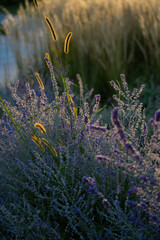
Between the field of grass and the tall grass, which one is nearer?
the field of grass

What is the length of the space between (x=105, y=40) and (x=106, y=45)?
0.08 m

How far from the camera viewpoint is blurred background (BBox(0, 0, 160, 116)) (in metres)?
4.07

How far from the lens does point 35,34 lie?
5.01m

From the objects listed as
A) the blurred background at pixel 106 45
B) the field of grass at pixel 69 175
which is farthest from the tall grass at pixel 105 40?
the field of grass at pixel 69 175

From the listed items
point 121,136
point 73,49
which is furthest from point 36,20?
point 121,136

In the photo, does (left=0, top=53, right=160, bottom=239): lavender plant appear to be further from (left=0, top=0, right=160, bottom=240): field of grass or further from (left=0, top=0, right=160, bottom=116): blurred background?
(left=0, top=0, right=160, bottom=116): blurred background

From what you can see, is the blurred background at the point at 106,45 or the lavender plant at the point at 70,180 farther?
the blurred background at the point at 106,45

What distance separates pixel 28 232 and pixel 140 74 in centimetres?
360

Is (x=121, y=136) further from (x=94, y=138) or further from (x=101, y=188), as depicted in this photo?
(x=94, y=138)

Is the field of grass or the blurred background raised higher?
the blurred background

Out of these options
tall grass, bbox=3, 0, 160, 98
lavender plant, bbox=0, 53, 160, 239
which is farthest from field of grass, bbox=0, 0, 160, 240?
tall grass, bbox=3, 0, 160, 98

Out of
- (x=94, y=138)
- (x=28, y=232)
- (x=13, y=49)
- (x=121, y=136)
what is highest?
(x=13, y=49)

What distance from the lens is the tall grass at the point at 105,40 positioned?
4.11m

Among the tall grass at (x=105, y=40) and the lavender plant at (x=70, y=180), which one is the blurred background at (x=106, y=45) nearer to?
the tall grass at (x=105, y=40)
